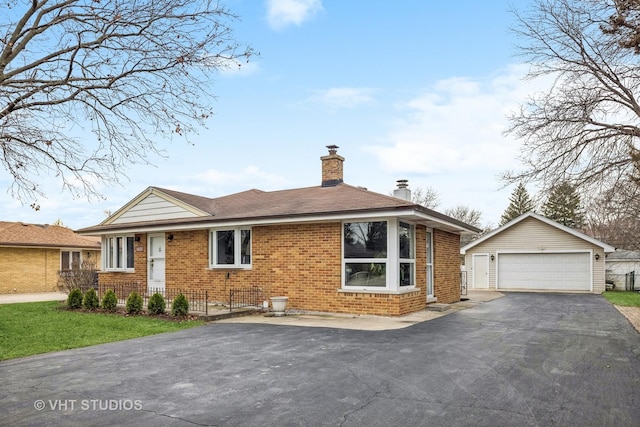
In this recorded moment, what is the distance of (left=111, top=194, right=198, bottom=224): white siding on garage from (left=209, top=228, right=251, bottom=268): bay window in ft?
4.98

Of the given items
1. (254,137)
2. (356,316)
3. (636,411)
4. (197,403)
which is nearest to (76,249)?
(254,137)

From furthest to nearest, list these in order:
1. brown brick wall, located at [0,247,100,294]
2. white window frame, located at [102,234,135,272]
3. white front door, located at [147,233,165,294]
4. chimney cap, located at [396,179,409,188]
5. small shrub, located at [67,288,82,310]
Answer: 1. brown brick wall, located at [0,247,100,294]
2. white window frame, located at [102,234,135,272]
3. white front door, located at [147,233,165,294]
4. chimney cap, located at [396,179,409,188]
5. small shrub, located at [67,288,82,310]

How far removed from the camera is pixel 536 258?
26.9 m

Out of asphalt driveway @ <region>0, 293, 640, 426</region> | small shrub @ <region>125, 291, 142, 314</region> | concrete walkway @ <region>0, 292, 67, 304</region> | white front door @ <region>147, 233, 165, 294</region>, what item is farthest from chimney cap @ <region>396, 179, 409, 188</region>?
concrete walkway @ <region>0, 292, 67, 304</region>

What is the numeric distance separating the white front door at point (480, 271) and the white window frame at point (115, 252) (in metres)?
19.8

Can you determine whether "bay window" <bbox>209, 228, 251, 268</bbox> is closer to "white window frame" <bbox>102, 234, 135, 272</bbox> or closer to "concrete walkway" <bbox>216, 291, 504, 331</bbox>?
"concrete walkway" <bbox>216, 291, 504, 331</bbox>

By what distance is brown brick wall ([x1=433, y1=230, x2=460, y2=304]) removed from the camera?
16.3 metres

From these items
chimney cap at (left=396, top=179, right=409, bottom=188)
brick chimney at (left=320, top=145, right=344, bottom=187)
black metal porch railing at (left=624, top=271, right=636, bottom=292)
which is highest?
brick chimney at (left=320, top=145, right=344, bottom=187)

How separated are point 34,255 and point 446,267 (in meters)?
21.7

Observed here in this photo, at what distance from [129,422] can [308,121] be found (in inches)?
518

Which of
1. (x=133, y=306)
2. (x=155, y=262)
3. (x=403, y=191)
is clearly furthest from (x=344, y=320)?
(x=155, y=262)

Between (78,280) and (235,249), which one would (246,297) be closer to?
(235,249)

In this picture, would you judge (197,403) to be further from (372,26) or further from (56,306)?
(56,306)

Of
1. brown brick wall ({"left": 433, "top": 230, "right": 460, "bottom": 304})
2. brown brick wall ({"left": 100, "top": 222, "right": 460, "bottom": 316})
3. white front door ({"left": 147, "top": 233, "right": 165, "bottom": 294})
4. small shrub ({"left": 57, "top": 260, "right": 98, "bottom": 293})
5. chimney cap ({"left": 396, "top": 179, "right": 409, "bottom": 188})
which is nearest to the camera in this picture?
brown brick wall ({"left": 100, "top": 222, "right": 460, "bottom": 316})
